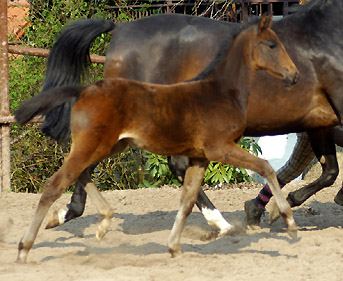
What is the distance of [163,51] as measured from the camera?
5992 millimetres

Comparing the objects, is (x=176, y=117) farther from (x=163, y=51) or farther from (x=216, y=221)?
(x=216, y=221)

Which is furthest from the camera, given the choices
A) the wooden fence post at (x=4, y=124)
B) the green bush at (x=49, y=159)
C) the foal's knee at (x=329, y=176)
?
the green bush at (x=49, y=159)

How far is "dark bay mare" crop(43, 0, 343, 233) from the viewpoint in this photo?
19.2 feet

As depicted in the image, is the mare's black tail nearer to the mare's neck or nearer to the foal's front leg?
the foal's front leg

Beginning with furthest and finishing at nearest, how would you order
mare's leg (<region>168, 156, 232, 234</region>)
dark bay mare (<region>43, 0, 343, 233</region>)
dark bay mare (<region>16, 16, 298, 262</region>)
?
1. mare's leg (<region>168, 156, 232, 234</region>)
2. dark bay mare (<region>43, 0, 343, 233</region>)
3. dark bay mare (<region>16, 16, 298, 262</region>)

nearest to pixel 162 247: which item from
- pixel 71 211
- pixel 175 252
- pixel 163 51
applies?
pixel 175 252

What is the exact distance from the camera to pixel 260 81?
579cm

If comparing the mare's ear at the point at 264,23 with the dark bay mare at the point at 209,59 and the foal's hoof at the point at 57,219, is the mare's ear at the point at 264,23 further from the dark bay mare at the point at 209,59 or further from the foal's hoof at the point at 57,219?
the foal's hoof at the point at 57,219

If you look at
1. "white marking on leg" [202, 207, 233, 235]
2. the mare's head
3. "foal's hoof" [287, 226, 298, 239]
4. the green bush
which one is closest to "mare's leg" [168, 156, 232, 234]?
"white marking on leg" [202, 207, 233, 235]

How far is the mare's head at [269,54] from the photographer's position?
4.99 meters

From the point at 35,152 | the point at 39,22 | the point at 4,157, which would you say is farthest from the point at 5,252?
the point at 39,22

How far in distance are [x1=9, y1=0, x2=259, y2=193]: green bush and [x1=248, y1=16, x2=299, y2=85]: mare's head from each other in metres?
3.93

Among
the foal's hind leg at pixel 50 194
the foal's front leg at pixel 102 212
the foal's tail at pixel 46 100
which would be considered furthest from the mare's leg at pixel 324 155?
the foal's tail at pixel 46 100

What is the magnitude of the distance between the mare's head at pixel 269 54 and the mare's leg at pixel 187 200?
829 mm
